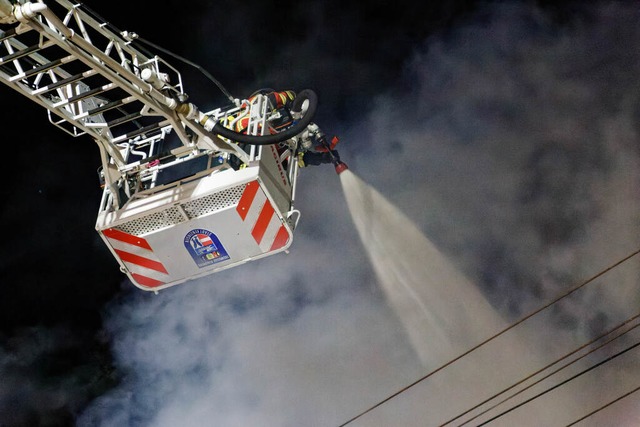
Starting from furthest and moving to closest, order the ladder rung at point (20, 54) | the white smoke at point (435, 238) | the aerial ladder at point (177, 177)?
the white smoke at point (435, 238) < the aerial ladder at point (177, 177) < the ladder rung at point (20, 54)

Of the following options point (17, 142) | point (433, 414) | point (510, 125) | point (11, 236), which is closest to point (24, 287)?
point (11, 236)

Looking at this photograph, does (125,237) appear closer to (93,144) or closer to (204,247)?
(204,247)

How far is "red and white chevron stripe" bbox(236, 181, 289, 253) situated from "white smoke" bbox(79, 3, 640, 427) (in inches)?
114

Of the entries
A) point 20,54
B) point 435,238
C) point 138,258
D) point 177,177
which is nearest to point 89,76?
point 20,54

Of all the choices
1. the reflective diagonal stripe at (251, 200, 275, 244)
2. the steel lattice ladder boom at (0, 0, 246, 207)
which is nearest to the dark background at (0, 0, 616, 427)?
the steel lattice ladder boom at (0, 0, 246, 207)

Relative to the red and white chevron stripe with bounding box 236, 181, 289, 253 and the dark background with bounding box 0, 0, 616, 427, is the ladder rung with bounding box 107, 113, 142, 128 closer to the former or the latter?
the red and white chevron stripe with bounding box 236, 181, 289, 253

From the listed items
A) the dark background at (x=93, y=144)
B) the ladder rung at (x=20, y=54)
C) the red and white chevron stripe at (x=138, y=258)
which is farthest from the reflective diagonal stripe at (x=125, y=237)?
the dark background at (x=93, y=144)

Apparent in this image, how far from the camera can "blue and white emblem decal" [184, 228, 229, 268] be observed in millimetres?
6453

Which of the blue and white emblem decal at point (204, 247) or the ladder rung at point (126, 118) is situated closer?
the ladder rung at point (126, 118)

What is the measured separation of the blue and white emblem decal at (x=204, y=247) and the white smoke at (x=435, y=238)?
3020mm

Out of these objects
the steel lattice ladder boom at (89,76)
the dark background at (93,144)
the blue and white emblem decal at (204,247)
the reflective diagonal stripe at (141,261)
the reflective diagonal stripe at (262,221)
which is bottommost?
the reflective diagonal stripe at (262,221)

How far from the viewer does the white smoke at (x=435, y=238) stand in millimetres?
9047

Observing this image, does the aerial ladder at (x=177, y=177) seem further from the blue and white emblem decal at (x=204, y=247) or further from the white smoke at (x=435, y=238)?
the white smoke at (x=435, y=238)

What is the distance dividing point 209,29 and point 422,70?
118 inches
